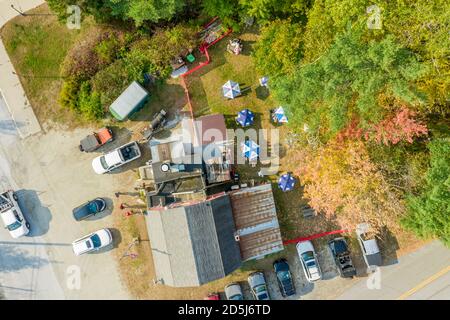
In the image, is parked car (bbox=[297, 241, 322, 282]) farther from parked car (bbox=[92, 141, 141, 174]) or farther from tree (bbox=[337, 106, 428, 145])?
parked car (bbox=[92, 141, 141, 174])

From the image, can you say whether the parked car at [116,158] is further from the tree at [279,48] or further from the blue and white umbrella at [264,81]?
the tree at [279,48]

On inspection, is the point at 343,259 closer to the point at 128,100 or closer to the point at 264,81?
the point at 264,81

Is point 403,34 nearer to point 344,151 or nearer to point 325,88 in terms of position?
point 325,88

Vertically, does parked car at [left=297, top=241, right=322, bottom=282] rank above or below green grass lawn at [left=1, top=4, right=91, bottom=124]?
below

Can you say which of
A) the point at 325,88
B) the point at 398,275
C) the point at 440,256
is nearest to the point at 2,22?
the point at 325,88

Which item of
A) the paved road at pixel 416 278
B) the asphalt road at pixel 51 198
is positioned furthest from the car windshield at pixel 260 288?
the asphalt road at pixel 51 198

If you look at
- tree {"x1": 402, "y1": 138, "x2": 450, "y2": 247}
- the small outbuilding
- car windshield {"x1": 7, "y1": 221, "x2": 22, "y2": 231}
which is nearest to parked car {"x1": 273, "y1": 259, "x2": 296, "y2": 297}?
tree {"x1": 402, "y1": 138, "x2": 450, "y2": 247}
